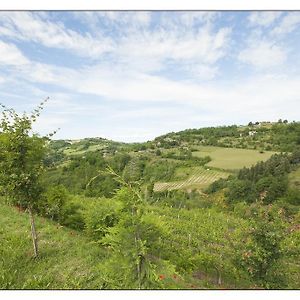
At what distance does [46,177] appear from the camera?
7445 mm

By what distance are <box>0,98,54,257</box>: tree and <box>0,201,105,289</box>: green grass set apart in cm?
139

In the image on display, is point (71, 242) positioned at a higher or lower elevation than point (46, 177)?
lower

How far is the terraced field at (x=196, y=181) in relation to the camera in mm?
46094

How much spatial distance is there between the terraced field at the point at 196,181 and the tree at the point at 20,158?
3735cm

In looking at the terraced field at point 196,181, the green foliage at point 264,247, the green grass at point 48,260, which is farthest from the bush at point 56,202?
the terraced field at point 196,181

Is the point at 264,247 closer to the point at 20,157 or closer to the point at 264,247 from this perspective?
the point at 264,247

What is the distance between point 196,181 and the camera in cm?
4856

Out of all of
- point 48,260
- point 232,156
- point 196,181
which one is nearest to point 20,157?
point 48,260

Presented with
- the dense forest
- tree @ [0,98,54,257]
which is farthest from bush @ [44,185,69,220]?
tree @ [0,98,54,257]

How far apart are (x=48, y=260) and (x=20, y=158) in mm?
2400
